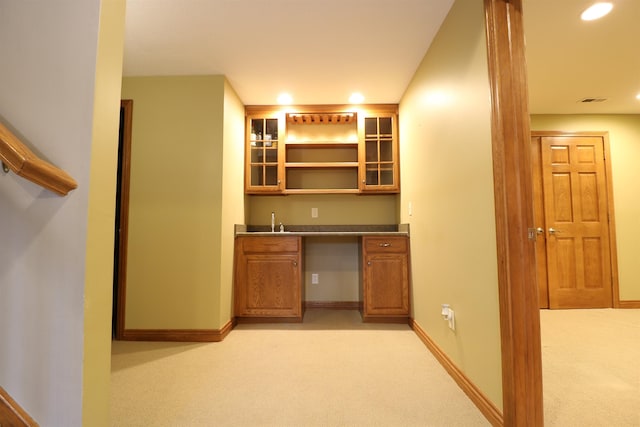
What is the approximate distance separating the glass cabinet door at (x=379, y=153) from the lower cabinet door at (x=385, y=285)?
84cm

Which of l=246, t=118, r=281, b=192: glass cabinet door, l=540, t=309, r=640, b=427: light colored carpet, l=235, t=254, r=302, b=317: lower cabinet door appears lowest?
l=540, t=309, r=640, b=427: light colored carpet

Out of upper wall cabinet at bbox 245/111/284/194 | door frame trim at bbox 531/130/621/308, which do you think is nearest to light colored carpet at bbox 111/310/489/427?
upper wall cabinet at bbox 245/111/284/194

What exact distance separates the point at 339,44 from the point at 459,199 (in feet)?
4.77

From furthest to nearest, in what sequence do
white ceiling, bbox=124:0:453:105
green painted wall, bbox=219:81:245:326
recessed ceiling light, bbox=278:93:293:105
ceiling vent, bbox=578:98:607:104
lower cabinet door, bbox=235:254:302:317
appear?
ceiling vent, bbox=578:98:607:104
recessed ceiling light, bbox=278:93:293:105
lower cabinet door, bbox=235:254:302:317
green painted wall, bbox=219:81:245:326
white ceiling, bbox=124:0:453:105

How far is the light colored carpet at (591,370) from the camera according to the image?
139 cm

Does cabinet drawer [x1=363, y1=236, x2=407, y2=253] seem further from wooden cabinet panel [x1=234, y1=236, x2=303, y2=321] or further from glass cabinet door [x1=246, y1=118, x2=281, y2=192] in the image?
glass cabinet door [x1=246, y1=118, x2=281, y2=192]

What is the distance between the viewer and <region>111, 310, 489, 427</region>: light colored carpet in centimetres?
137

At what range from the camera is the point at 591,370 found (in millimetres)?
1833

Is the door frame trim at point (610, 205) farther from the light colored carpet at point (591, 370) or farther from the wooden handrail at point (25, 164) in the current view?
the wooden handrail at point (25, 164)

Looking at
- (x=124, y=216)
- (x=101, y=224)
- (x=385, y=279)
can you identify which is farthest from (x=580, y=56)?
(x=124, y=216)

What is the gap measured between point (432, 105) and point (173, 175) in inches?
87.2

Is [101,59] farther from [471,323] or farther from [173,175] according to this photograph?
[471,323]

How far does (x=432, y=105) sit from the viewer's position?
212cm

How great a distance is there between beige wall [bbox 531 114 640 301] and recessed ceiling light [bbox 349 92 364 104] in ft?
7.24
